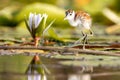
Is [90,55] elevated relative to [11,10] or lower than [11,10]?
lower

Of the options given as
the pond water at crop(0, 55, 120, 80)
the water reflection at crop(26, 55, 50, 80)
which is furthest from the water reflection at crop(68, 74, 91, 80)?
the water reflection at crop(26, 55, 50, 80)

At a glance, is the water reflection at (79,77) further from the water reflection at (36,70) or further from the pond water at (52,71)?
the water reflection at (36,70)

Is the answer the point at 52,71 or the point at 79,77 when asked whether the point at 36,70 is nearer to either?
the point at 52,71

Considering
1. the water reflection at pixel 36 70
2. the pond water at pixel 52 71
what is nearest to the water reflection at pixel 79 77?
the pond water at pixel 52 71

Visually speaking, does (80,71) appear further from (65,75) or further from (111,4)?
(111,4)

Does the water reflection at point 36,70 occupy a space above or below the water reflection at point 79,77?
above

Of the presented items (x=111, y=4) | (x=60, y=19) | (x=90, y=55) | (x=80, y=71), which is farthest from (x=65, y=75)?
(x=111, y=4)

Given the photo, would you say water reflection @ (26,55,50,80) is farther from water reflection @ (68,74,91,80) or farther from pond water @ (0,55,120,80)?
water reflection @ (68,74,91,80)
